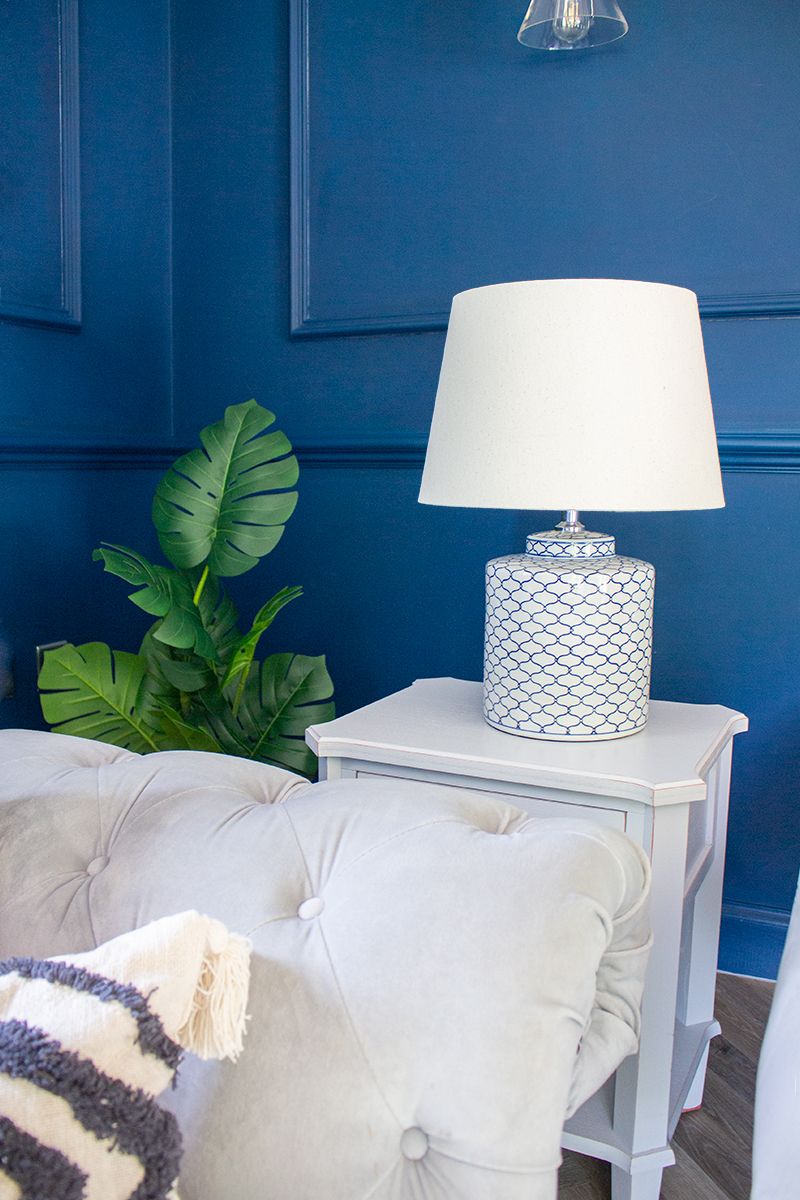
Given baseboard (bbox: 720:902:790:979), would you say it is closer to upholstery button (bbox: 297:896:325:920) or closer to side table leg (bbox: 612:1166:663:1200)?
side table leg (bbox: 612:1166:663:1200)

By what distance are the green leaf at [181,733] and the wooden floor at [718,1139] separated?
83 centimetres

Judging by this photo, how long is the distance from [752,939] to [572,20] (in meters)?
1.58

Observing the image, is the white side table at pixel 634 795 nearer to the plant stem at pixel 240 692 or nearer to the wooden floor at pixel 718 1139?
the wooden floor at pixel 718 1139

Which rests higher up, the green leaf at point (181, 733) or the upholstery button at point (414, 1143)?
the upholstery button at point (414, 1143)

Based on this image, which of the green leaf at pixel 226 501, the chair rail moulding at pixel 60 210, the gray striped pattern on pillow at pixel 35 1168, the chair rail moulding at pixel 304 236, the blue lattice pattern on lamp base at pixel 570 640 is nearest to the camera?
the gray striped pattern on pillow at pixel 35 1168

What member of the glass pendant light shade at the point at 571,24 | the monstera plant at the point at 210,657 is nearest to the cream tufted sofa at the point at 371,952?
the monstera plant at the point at 210,657

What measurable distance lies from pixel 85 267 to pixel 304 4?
0.64m

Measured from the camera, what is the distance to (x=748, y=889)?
1.87 m

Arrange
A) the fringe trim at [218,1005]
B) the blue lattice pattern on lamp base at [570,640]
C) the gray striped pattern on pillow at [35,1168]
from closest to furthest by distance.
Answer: the gray striped pattern on pillow at [35,1168], the fringe trim at [218,1005], the blue lattice pattern on lamp base at [570,640]

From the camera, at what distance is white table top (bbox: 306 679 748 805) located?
1.22m

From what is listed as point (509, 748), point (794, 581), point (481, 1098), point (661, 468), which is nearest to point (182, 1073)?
point (481, 1098)

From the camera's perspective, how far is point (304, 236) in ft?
6.68

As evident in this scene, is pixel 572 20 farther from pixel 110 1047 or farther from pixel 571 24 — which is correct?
pixel 110 1047

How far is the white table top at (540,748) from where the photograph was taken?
1.22m
